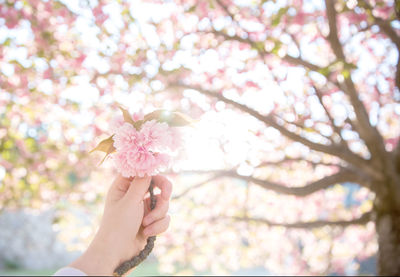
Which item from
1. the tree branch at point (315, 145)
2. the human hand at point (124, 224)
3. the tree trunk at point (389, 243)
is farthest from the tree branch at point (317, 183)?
the human hand at point (124, 224)

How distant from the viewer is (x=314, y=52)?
7066mm

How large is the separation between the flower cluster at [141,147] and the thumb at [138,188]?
25mm

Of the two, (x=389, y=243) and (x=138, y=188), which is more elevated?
(x=138, y=188)

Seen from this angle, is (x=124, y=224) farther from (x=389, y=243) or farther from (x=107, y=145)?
(x=389, y=243)

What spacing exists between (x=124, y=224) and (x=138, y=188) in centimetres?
16

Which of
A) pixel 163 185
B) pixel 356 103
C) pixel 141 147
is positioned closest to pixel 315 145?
pixel 356 103

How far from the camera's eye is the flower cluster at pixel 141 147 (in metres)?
1.64

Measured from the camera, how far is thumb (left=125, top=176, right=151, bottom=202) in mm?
1600

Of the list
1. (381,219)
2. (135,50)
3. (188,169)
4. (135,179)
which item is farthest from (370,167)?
(135,179)

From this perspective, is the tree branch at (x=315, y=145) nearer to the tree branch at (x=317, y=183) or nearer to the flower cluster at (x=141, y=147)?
the tree branch at (x=317, y=183)

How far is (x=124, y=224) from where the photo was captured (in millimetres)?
1538

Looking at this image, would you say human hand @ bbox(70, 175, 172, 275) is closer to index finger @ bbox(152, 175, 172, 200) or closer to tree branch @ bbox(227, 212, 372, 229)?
index finger @ bbox(152, 175, 172, 200)

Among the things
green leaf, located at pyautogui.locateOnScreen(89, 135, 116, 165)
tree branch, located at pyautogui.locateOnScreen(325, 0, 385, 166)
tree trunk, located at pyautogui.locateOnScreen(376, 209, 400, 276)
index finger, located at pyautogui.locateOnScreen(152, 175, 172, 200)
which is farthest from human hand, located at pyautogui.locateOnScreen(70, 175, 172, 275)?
tree trunk, located at pyautogui.locateOnScreen(376, 209, 400, 276)

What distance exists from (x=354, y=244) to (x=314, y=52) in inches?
184
